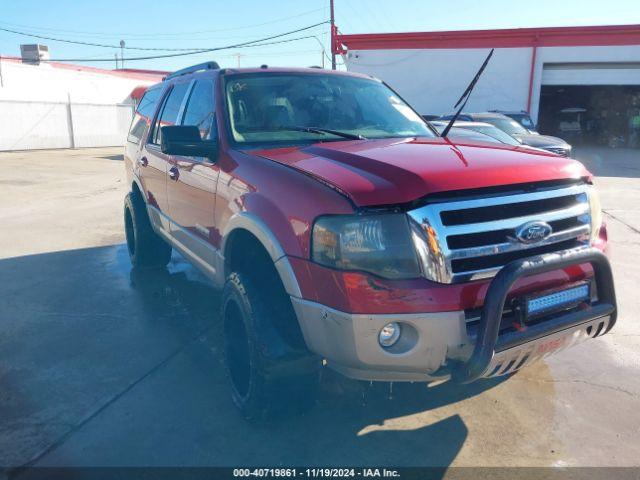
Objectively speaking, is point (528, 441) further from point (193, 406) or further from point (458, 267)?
point (193, 406)

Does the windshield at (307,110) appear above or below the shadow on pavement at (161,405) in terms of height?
above

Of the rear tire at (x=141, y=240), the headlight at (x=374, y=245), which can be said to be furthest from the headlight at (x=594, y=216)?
the rear tire at (x=141, y=240)

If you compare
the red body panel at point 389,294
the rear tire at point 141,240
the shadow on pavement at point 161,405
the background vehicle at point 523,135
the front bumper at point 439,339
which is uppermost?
the background vehicle at point 523,135

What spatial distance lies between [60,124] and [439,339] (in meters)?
28.6

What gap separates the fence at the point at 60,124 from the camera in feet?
79.5

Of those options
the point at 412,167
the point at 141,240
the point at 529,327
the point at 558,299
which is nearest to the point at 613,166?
the point at 141,240

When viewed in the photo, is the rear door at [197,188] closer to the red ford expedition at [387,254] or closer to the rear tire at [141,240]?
the red ford expedition at [387,254]

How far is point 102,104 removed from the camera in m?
29.7

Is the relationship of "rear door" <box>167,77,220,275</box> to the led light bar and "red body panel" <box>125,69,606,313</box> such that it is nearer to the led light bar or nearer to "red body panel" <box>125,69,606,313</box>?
"red body panel" <box>125,69,606,313</box>

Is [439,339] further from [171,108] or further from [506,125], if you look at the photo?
[506,125]

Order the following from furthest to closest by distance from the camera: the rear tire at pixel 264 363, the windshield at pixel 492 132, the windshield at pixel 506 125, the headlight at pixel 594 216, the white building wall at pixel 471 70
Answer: the white building wall at pixel 471 70 < the windshield at pixel 506 125 < the windshield at pixel 492 132 < the headlight at pixel 594 216 < the rear tire at pixel 264 363

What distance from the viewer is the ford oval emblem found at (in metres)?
2.51

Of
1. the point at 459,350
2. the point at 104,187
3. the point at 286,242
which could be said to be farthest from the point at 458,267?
the point at 104,187

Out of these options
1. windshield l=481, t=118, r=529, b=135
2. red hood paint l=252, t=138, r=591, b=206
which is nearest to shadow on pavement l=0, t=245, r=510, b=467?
red hood paint l=252, t=138, r=591, b=206
